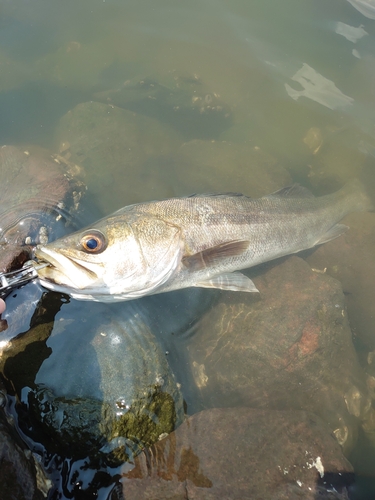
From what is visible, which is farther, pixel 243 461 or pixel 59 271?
pixel 243 461

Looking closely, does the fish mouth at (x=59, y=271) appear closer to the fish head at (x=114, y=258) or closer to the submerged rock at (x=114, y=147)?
the fish head at (x=114, y=258)

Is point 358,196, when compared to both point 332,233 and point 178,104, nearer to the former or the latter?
point 332,233

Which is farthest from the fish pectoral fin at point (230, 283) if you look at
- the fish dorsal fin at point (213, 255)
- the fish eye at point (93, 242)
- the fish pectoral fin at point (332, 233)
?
the fish pectoral fin at point (332, 233)

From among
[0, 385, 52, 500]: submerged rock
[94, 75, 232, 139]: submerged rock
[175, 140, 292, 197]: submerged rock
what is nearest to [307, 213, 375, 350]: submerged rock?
[175, 140, 292, 197]: submerged rock

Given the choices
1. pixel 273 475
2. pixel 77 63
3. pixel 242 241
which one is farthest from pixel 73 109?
pixel 273 475

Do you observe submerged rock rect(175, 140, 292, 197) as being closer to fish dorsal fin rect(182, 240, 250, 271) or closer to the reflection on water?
the reflection on water

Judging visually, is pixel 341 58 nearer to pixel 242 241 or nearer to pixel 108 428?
pixel 242 241

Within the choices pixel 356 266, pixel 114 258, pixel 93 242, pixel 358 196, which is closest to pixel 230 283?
pixel 114 258
